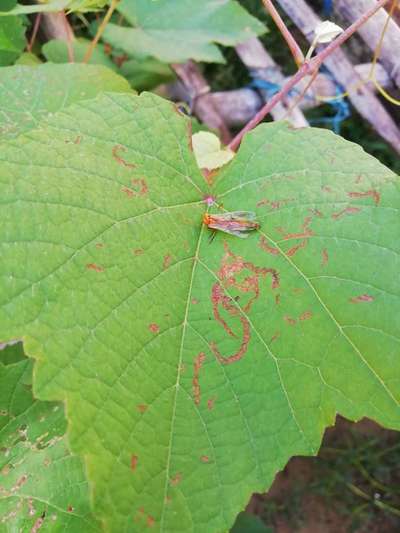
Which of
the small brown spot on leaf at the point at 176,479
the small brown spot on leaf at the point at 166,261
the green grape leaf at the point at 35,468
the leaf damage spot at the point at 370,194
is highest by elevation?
the leaf damage spot at the point at 370,194

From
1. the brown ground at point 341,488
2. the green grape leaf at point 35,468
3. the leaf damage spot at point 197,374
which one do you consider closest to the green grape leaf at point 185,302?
the leaf damage spot at point 197,374

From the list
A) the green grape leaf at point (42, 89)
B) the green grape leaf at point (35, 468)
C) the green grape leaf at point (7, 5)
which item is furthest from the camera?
the green grape leaf at point (7, 5)

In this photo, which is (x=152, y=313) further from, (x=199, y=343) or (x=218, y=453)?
(x=218, y=453)

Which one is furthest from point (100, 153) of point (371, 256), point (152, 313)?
point (371, 256)

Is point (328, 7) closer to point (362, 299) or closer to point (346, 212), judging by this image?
point (346, 212)

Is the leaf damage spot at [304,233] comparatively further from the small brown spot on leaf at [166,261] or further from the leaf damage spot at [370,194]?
the small brown spot on leaf at [166,261]

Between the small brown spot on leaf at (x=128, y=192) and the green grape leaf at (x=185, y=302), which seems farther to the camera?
the small brown spot on leaf at (x=128, y=192)

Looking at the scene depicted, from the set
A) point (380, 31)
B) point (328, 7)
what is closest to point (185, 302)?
point (380, 31)

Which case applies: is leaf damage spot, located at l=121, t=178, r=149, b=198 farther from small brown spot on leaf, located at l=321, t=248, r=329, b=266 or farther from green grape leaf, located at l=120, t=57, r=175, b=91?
green grape leaf, located at l=120, t=57, r=175, b=91
